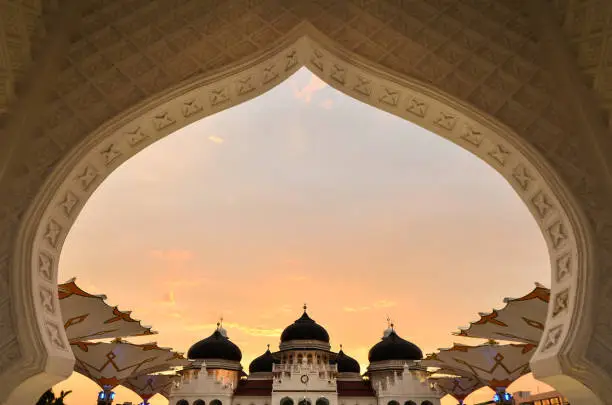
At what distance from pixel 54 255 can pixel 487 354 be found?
19.5 m

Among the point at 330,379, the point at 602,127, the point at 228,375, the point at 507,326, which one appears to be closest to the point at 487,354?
the point at 507,326

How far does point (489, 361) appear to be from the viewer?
19297 millimetres

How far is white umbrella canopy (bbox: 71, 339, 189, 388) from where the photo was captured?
17375 millimetres

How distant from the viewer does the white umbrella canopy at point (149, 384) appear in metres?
24.9

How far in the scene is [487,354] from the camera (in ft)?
62.3

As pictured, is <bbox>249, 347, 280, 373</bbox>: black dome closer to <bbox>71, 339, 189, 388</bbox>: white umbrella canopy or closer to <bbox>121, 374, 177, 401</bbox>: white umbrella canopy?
<bbox>121, 374, 177, 401</bbox>: white umbrella canopy

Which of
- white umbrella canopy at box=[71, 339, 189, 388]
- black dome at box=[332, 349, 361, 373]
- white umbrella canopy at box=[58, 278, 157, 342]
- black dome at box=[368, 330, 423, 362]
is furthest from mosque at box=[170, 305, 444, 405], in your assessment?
white umbrella canopy at box=[58, 278, 157, 342]

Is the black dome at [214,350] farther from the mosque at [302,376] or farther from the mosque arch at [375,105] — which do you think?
the mosque arch at [375,105]

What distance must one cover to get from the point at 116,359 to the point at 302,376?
10.9m

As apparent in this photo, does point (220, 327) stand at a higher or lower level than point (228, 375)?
higher

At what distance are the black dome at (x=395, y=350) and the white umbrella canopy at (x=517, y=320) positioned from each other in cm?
1418

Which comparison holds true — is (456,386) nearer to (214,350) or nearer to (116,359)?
(214,350)

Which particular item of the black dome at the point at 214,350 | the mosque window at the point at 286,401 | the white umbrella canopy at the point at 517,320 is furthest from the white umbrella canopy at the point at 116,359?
the white umbrella canopy at the point at 517,320

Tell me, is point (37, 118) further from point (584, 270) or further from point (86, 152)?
point (584, 270)
